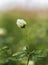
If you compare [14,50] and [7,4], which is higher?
[7,4]

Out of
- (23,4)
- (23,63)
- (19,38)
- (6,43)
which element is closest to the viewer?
(23,63)

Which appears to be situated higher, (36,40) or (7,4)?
(7,4)

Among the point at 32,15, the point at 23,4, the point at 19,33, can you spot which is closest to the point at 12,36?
the point at 19,33

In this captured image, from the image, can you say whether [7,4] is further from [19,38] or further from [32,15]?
[19,38]

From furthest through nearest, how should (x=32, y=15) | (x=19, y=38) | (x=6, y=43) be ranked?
(x=32, y=15)
(x=19, y=38)
(x=6, y=43)

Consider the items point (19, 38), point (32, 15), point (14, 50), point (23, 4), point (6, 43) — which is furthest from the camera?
point (23, 4)

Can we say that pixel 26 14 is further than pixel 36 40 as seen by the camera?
Yes

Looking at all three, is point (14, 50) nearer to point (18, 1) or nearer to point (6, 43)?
point (6, 43)

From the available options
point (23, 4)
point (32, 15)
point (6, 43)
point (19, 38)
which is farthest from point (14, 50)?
point (23, 4)

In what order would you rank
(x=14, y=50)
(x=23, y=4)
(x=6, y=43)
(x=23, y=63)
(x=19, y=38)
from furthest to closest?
(x=23, y=4)
(x=19, y=38)
(x=6, y=43)
(x=14, y=50)
(x=23, y=63)
